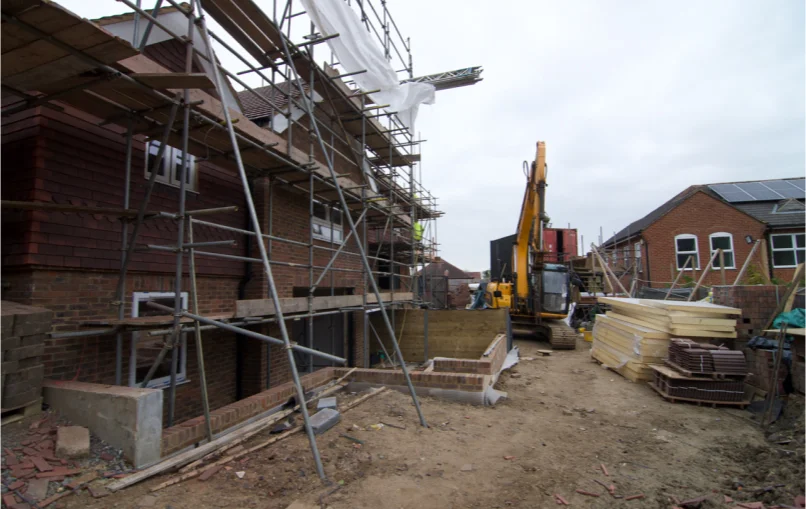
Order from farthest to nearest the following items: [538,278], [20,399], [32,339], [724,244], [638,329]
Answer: [724,244]
[538,278]
[638,329]
[32,339]
[20,399]

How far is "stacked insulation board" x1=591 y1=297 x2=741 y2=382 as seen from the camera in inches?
315

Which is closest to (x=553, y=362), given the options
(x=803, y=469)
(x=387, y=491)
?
(x=803, y=469)

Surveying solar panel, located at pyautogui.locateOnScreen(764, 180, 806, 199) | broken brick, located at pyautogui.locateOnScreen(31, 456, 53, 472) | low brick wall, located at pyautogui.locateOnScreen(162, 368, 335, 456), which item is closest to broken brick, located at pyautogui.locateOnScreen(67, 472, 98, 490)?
broken brick, located at pyautogui.locateOnScreen(31, 456, 53, 472)

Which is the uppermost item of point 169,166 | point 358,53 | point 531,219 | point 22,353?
point 358,53

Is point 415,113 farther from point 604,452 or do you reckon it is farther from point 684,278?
point 684,278

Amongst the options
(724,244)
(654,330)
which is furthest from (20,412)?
(724,244)

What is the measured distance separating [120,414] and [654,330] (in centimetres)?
914

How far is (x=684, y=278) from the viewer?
1884cm

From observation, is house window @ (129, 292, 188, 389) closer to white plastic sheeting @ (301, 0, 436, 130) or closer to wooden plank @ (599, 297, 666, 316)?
white plastic sheeting @ (301, 0, 436, 130)

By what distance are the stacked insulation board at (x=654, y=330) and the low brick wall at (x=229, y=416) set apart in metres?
6.58

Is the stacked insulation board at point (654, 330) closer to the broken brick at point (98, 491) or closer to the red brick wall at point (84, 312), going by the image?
the red brick wall at point (84, 312)

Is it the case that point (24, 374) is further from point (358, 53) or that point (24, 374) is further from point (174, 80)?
point (358, 53)

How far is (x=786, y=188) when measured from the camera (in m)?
22.8

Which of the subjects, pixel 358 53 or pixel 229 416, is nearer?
pixel 229 416
